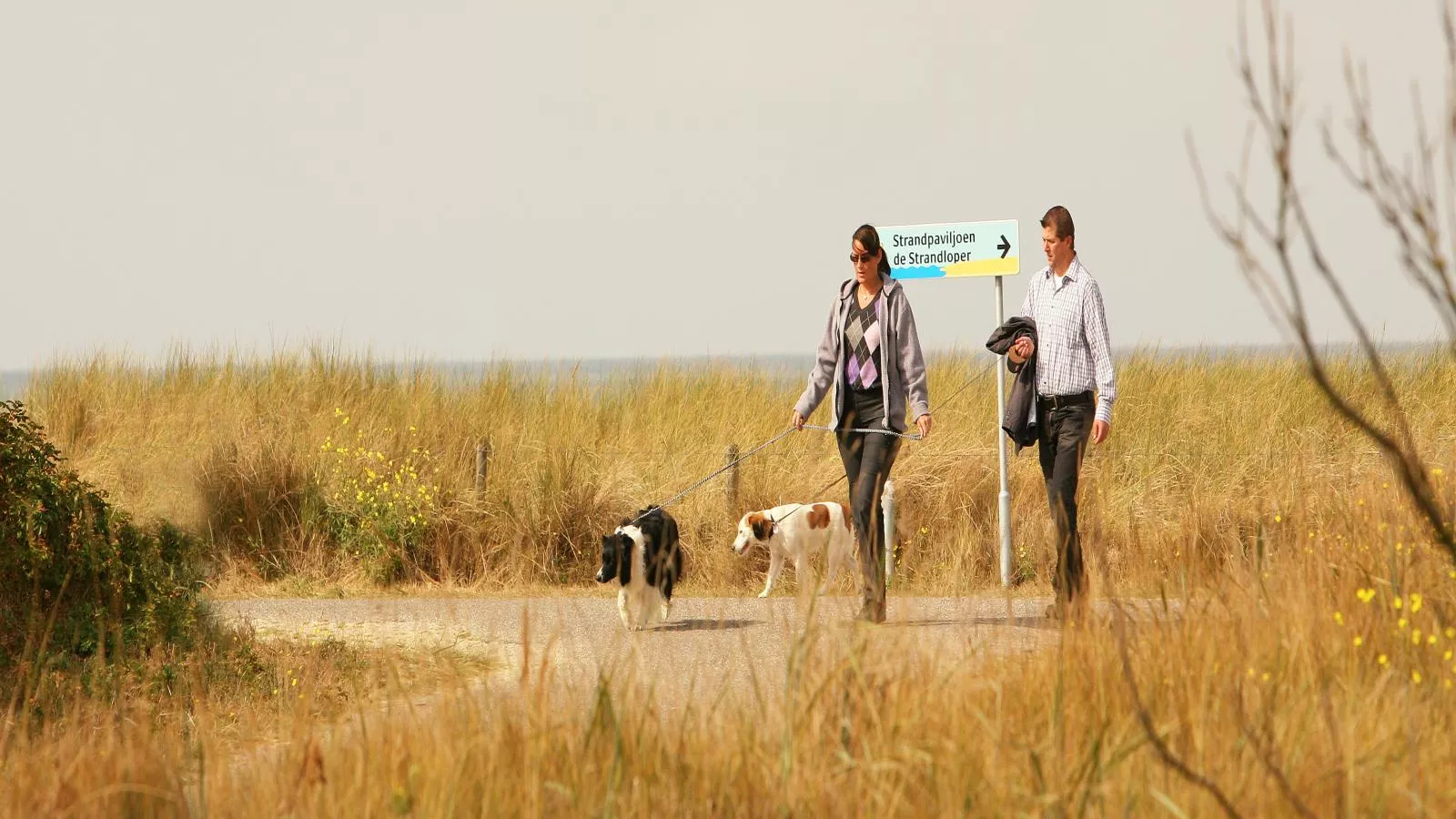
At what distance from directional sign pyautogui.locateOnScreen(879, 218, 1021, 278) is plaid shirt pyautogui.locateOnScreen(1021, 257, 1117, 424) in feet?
9.40

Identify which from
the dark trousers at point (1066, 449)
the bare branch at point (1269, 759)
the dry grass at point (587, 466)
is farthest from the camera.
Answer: the dry grass at point (587, 466)

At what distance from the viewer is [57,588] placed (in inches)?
343

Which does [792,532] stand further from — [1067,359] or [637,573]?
[1067,359]

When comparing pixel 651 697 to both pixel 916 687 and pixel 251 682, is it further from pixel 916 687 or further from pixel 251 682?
pixel 251 682

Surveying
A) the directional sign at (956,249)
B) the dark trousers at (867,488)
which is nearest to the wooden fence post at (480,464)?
the directional sign at (956,249)

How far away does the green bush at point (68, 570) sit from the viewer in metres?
8.44

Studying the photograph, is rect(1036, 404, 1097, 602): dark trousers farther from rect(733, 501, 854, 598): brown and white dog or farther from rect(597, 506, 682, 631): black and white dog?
rect(733, 501, 854, 598): brown and white dog

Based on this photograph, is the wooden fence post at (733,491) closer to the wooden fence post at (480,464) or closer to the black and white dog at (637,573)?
the wooden fence post at (480,464)

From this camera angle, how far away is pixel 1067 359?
338 inches

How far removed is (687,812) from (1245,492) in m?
10.7

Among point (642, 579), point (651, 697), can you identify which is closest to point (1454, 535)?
point (651, 697)

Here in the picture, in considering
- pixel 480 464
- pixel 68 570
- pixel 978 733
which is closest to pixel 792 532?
pixel 480 464

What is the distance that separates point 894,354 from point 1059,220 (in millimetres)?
1224

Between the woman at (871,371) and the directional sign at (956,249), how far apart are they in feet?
8.48
